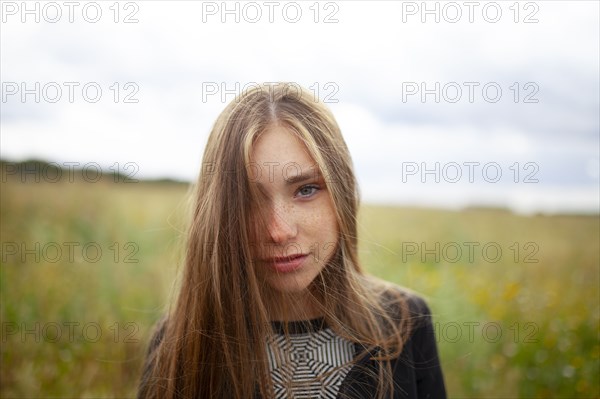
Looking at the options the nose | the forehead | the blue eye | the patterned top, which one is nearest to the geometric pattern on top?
the patterned top

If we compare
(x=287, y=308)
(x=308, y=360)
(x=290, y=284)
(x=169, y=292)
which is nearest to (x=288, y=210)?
(x=290, y=284)

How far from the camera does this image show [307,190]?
172 centimetres

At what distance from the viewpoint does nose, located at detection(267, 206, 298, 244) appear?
1.60m

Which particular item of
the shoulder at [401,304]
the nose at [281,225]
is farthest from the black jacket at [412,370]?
the nose at [281,225]

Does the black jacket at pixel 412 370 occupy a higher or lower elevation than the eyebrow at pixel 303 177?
lower

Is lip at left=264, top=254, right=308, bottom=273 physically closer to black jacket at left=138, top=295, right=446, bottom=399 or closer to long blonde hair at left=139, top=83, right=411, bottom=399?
long blonde hair at left=139, top=83, right=411, bottom=399

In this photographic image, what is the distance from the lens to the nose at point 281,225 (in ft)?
5.26

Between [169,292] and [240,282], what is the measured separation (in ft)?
1.95

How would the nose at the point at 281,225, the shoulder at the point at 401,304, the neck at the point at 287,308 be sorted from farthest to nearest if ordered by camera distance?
the shoulder at the point at 401,304, the neck at the point at 287,308, the nose at the point at 281,225

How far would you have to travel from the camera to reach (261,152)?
1.66 metres

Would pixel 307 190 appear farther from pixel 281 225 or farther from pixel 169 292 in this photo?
pixel 169 292

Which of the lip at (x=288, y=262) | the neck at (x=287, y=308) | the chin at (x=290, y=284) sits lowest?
the neck at (x=287, y=308)

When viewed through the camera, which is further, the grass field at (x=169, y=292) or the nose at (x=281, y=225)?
the grass field at (x=169, y=292)

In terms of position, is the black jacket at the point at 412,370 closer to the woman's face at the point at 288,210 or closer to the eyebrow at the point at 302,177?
the woman's face at the point at 288,210
